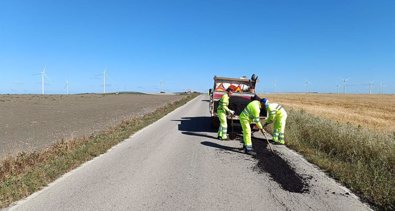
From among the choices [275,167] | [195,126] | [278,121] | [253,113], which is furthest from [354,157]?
[195,126]

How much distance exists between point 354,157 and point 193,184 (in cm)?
441

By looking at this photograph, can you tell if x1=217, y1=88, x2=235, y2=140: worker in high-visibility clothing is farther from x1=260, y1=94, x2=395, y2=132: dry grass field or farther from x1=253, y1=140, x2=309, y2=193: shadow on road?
x1=260, y1=94, x2=395, y2=132: dry grass field

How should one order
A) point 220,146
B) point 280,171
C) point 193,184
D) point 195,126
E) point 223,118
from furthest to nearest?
point 195,126
point 223,118
point 220,146
point 280,171
point 193,184

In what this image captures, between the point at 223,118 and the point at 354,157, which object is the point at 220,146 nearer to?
the point at 223,118

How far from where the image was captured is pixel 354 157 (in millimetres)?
8672

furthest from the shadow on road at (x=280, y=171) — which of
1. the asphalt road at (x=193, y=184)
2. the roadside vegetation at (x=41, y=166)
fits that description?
the roadside vegetation at (x=41, y=166)

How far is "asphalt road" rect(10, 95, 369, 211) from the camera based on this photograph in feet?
17.8

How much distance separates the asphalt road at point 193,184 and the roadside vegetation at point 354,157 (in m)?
0.31

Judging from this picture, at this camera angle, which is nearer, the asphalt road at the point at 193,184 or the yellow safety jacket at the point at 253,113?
the asphalt road at the point at 193,184

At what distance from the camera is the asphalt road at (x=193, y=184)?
17.8ft

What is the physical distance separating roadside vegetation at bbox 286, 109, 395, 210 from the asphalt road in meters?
0.31

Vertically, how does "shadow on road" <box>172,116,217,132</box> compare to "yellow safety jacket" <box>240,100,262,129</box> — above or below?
below

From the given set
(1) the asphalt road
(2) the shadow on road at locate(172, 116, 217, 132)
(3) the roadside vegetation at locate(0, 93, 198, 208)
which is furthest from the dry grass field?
(3) the roadside vegetation at locate(0, 93, 198, 208)

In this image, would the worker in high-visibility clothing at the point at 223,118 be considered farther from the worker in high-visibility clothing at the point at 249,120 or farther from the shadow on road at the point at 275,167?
the worker in high-visibility clothing at the point at 249,120
